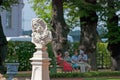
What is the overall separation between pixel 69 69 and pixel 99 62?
11711mm

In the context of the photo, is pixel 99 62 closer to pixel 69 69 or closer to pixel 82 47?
pixel 82 47

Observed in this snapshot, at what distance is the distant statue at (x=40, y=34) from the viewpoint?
14234 millimetres

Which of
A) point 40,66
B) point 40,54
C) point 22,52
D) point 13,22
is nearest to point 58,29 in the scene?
point 22,52

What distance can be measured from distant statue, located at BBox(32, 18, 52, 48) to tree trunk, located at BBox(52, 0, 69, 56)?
38.2 feet

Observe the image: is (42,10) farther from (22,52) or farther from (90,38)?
(90,38)

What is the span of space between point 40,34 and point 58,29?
12.0m

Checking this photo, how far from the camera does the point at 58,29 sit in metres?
26.4

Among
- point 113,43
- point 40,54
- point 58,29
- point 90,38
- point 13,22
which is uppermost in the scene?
point 40,54

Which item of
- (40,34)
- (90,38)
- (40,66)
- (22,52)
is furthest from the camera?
(22,52)

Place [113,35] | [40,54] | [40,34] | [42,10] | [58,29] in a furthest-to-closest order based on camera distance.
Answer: [42,10], [113,35], [58,29], [40,34], [40,54]

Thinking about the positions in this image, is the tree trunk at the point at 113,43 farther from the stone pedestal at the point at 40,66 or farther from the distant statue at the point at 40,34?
the stone pedestal at the point at 40,66

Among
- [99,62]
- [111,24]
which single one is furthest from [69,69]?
[99,62]

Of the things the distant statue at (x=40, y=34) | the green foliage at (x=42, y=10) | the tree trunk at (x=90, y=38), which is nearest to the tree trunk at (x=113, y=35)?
the tree trunk at (x=90, y=38)

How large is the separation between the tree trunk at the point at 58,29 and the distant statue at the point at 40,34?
11.6m
